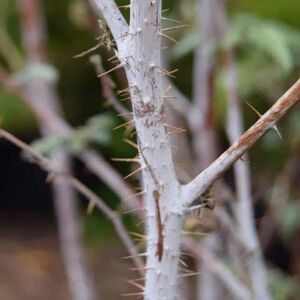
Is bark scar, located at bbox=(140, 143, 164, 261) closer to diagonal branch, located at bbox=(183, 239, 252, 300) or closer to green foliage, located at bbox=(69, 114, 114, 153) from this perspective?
diagonal branch, located at bbox=(183, 239, 252, 300)

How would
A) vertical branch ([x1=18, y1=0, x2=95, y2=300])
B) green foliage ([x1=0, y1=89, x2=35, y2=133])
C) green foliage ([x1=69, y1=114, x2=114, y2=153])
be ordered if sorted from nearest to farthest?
1. green foliage ([x1=69, y1=114, x2=114, y2=153])
2. vertical branch ([x1=18, y1=0, x2=95, y2=300])
3. green foliage ([x1=0, y1=89, x2=35, y2=133])

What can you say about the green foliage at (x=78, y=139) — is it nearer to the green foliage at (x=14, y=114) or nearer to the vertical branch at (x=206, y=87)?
the vertical branch at (x=206, y=87)

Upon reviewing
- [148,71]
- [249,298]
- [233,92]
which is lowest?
[249,298]

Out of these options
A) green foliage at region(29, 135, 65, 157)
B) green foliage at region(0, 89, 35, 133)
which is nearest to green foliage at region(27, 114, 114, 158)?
green foliage at region(29, 135, 65, 157)

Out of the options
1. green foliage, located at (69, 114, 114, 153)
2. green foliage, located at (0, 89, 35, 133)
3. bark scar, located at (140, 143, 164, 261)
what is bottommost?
bark scar, located at (140, 143, 164, 261)

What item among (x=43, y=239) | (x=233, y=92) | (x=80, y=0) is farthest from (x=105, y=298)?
(x=233, y=92)

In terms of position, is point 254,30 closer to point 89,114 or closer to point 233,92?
point 233,92

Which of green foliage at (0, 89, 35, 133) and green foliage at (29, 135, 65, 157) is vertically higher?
green foliage at (0, 89, 35, 133)

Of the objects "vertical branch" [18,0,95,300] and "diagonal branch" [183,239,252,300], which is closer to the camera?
"diagonal branch" [183,239,252,300]
